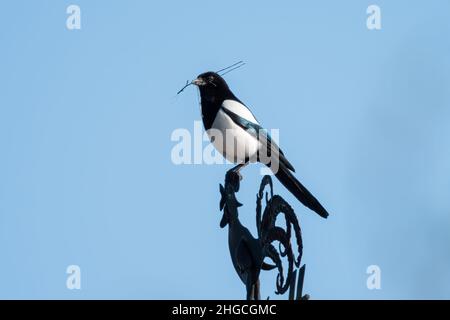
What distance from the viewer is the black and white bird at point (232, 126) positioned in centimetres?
679

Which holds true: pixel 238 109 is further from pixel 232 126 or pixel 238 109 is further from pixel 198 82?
pixel 198 82

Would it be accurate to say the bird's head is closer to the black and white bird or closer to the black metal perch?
the black and white bird

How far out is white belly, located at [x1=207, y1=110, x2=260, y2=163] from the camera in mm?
6797

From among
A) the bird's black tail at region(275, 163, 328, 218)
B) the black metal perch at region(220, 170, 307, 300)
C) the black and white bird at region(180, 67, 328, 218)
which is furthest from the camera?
the black and white bird at region(180, 67, 328, 218)

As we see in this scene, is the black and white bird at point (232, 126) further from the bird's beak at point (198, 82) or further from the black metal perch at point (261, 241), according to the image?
the black metal perch at point (261, 241)

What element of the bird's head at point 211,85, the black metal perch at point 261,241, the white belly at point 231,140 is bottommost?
the black metal perch at point 261,241

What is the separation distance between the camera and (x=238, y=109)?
7031 mm

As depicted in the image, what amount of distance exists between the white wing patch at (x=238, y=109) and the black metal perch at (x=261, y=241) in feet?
8.18

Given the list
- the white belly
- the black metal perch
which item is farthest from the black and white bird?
the black metal perch

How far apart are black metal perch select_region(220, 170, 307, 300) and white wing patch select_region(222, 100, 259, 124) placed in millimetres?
2494

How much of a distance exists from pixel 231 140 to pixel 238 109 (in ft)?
0.93

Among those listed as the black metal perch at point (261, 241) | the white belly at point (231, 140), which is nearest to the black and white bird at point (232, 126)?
the white belly at point (231, 140)
